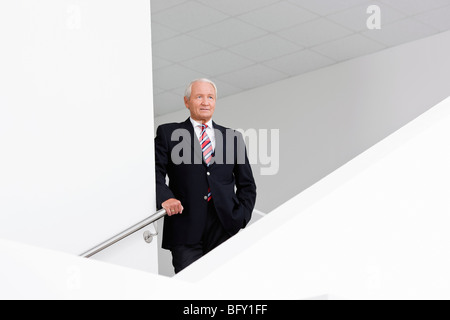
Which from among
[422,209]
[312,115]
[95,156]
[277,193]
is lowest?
[422,209]

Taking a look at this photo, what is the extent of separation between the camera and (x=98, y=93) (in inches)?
149

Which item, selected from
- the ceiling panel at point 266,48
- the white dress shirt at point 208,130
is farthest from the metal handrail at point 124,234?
the ceiling panel at point 266,48

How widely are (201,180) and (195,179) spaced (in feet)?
0.09

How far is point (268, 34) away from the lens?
8.95 m

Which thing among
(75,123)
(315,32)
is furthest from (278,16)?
(75,123)

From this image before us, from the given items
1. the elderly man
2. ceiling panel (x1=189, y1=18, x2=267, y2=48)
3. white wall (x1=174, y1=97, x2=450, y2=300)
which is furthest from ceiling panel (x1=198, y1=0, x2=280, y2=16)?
white wall (x1=174, y1=97, x2=450, y2=300)

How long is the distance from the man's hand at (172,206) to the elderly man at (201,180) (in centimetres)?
9

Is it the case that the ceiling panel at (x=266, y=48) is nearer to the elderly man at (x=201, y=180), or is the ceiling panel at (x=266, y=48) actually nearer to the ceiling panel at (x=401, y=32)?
the ceiling panel at (x=401, y=32)

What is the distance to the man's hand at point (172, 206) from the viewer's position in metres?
3.92

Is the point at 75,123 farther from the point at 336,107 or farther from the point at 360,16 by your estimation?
the point at 336,107

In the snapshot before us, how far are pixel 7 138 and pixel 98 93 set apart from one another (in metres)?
0.48

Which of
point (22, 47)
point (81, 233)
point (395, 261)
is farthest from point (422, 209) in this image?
point (22, 47)

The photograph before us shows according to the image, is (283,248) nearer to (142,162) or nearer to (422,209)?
(422,209)

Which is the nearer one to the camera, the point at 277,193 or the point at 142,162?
the point at 142,162
